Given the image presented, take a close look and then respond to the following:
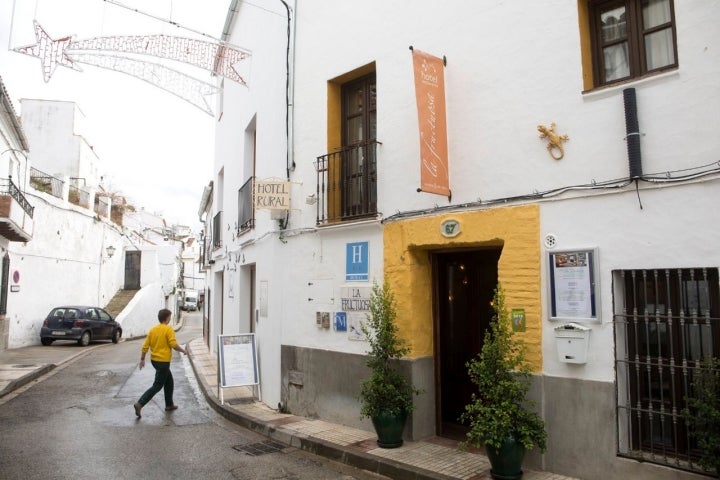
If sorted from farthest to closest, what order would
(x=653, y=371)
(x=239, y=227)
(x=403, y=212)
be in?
(x=239, y=227)
(x=403, y=212)
(x=653, y=371)

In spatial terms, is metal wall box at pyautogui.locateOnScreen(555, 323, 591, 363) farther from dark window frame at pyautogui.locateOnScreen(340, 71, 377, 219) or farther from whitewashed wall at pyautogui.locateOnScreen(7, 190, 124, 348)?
whitewashed wall at pyautogui.locateOnScreen(7, 190, 124, 348)

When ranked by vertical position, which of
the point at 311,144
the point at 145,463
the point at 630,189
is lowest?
the point at 145,463

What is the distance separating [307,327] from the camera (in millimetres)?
7816

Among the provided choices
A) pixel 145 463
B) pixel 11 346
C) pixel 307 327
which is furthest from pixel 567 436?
pixel 11 346

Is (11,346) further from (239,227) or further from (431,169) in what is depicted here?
(431,169)

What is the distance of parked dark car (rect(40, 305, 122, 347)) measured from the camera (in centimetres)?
1909

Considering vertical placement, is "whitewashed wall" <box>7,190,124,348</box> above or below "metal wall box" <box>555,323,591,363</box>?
above

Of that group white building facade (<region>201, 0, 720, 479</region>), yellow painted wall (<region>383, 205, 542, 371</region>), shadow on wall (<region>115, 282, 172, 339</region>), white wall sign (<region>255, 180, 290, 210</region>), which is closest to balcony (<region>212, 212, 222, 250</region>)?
white building facade (<region>201, 0, 720, 479</region>)

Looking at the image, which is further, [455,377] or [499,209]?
[455,377]

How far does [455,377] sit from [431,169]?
2.74 meters

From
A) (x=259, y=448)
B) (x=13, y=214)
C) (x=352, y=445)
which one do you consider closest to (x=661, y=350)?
(x=352, y=445)

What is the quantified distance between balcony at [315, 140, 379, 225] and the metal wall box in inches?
119

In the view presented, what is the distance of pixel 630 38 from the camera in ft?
16.9

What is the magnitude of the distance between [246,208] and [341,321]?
4.43 m
